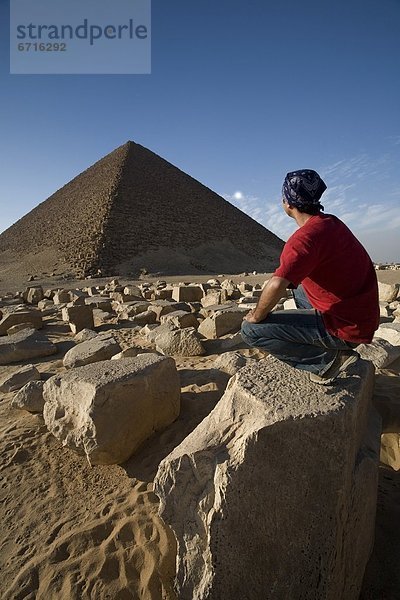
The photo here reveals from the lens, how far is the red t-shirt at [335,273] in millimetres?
1585

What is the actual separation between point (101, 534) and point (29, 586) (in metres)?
0.40

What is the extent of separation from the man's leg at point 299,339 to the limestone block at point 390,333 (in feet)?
8.05

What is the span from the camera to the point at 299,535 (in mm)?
1473

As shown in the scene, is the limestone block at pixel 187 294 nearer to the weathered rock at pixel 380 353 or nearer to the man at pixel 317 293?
the weathered rock at pixel 380 353

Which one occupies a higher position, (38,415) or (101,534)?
(38,415)

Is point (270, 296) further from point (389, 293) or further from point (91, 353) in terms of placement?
point (389, 293)

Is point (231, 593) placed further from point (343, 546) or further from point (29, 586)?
point (29, 586)

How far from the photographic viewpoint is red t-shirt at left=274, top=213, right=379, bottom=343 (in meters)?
1.58

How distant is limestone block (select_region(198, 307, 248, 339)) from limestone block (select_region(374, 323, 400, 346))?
5.98 feet

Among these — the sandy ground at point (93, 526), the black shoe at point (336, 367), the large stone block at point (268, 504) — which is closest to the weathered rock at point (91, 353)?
the sandy ground at point (93, 526)

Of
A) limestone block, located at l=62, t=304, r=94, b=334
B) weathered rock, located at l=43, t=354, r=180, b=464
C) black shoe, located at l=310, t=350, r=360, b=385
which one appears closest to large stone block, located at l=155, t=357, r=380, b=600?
black shoe, located at l=310, t=350, r=360, b=385

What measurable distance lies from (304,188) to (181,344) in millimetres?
3029

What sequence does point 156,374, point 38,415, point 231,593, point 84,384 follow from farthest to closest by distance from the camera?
point 38,415 → point 156,374 → point 84,384 → point 231,593

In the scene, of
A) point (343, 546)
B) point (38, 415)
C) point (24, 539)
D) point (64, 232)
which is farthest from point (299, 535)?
point (64, 232)
